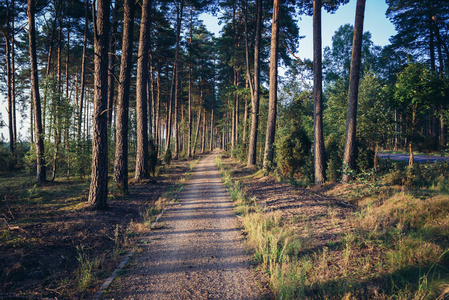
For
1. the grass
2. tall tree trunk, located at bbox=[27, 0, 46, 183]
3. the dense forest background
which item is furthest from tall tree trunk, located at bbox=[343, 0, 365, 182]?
tall tree trunk, located at bbox=[27, 0, 46, 183]

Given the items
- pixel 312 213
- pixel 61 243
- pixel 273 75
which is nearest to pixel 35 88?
pixel 61 243

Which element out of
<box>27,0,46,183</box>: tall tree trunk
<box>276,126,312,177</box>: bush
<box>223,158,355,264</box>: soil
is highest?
<box>27,0,46,183</box>: tall tree trunk

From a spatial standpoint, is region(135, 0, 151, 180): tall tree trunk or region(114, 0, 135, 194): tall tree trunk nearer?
region(114, 0, 135, 194): tall tree trunk

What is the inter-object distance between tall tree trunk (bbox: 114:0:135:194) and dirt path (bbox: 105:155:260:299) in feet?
14.3

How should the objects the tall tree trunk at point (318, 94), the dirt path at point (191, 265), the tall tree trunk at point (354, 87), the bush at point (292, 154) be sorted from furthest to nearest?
1. the bush at point (292, 154)
2. the tall tree trunk at point (318, 94)
3. the tall tree trunk at point (354, 87)
4. the dirt path at point (191, 265)

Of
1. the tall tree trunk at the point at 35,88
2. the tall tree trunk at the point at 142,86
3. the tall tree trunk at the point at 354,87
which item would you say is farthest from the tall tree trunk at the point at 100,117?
the tall tree trunk at the point at 354,87

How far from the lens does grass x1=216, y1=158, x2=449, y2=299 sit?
3037mm

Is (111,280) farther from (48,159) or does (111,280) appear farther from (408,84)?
(408,84)

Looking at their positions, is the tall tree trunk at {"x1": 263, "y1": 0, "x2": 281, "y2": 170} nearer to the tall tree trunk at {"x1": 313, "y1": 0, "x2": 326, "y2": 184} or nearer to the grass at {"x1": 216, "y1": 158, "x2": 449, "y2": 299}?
the tall tree trunk at {"x1": 313, "y1": 0, "x2": 326, "y2": 184}

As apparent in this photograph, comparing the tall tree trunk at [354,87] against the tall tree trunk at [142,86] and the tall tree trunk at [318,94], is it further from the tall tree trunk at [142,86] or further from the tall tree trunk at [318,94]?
the tall tree trunk at [142,86]

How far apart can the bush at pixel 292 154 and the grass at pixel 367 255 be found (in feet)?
25.4

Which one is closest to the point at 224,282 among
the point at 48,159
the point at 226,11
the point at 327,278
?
the point at 327,278

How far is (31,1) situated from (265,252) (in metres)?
16.4

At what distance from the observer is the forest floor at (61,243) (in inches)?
132
